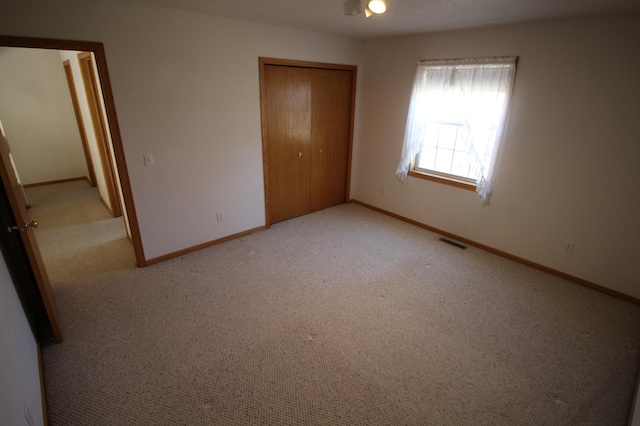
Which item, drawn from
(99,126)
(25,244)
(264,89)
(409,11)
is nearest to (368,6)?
(409,11)

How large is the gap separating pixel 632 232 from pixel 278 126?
355 centimetres

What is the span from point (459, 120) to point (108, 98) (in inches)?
133

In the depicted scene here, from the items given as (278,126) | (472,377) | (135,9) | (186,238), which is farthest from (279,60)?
(472,377)

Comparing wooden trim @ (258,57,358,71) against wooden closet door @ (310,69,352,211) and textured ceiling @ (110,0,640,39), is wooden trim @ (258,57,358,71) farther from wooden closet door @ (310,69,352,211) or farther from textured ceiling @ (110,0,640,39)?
textured ceiling @ (110,0,640,39)

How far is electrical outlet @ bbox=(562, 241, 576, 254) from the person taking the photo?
2919mm

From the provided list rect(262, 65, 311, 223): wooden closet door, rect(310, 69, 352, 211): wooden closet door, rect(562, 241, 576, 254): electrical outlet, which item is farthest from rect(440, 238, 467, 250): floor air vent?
rect(262, 65, 311, 223): wooden closet door

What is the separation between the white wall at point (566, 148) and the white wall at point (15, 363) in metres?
3.83

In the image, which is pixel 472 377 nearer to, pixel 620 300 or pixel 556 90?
pixel 620 300

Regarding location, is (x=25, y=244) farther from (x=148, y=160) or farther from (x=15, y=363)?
(x=148, y=160)

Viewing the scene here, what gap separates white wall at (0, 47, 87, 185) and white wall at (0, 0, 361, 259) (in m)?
3.96

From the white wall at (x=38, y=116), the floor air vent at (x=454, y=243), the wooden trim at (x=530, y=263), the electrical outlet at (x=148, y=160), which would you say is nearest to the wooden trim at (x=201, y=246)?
the electrical outlet at (x=148, y=160)

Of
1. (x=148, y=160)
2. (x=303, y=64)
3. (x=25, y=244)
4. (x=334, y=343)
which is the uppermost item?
(x=303, y=64)

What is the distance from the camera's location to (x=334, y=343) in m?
2.16

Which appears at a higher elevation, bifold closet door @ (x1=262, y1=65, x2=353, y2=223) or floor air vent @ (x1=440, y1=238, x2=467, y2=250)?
bifold closet door @ (x1=262, y1=65, x2=353, y2=223)
